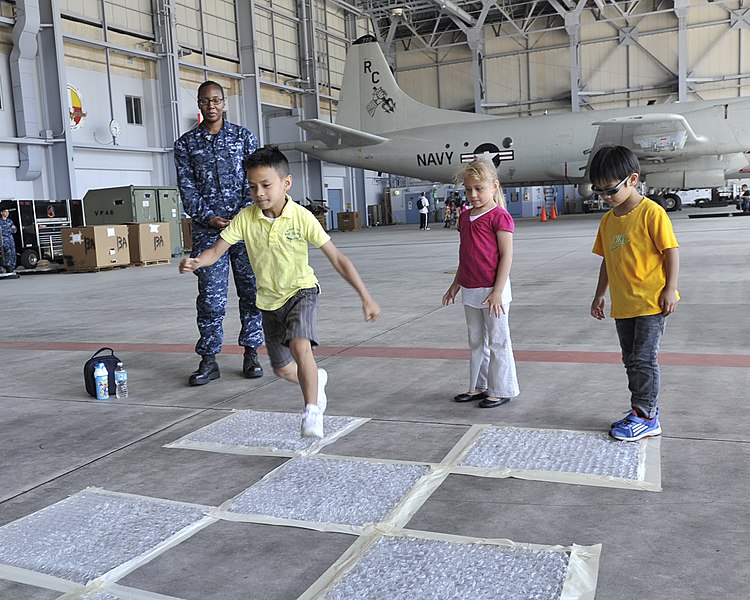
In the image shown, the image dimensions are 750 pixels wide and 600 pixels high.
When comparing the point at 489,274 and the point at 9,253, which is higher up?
the point at 9,253

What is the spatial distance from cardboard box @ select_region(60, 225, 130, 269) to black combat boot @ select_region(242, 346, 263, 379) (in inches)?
447

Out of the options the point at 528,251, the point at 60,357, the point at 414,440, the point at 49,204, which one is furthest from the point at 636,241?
the point at 49,204

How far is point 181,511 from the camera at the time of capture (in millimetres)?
2484

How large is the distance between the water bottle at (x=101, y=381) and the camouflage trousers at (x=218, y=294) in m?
0.65

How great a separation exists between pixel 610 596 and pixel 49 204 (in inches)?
690

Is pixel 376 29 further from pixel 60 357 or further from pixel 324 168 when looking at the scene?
pixel 60 357

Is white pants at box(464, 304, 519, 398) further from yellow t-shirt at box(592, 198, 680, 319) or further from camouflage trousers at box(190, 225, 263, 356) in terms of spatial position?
camouflage trousers at box(190, 225, 263, 356)

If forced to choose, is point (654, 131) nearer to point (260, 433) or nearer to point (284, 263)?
point (284, 263)

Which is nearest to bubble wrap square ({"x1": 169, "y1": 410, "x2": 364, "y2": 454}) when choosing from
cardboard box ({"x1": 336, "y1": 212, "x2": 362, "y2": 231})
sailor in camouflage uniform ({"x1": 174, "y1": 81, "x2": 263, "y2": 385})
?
sailor in camouflage uniform ({"x1": 174, "y1": 81, "x2": 263, "y2": 385})

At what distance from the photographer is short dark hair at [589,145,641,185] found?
2.95 meters

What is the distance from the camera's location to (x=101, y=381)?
4.18 m

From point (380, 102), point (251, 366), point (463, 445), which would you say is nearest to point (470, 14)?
point (380, 102)

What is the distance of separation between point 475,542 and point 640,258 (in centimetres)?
157

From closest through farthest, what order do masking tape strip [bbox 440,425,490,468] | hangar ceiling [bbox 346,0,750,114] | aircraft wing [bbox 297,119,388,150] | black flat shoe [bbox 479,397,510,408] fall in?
masking tape strip [bbox 440,425,490,468] < black flat shoe [bbox 479,397,510,408] < aircraft wing [bbox 297,119,388,150] < hangar ceiling [bbox 346,0,750,114]
